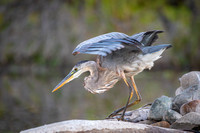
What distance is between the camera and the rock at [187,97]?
375 centimetres

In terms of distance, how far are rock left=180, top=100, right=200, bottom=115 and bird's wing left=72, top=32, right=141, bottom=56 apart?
0.75 metres

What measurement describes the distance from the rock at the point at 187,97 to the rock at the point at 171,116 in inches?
5.0

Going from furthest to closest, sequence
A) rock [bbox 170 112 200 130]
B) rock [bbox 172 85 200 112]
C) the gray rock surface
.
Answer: the gray rock surface < rock [bbox 172 85 200 112] < rock [bbox 170 112 200 130]

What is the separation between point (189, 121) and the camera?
3.35 m

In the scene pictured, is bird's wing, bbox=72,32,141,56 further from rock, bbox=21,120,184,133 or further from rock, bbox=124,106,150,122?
rock, bbox=124,106,150,122

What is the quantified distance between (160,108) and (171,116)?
0.16 m

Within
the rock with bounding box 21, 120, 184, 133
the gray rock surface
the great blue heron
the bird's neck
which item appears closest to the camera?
the rock with bounding box 21, 120, 184, 133

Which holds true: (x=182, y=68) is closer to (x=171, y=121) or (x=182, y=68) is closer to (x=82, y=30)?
(x=82, y=30)

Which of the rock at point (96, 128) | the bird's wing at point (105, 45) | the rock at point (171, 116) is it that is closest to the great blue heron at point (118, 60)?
the bird's wing at point (105, 45)

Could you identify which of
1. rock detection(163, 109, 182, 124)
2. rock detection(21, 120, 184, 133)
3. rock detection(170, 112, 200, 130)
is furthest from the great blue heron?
rock detection(170, 112, 200, 130)

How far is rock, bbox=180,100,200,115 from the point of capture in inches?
141

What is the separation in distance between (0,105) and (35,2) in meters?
10.3

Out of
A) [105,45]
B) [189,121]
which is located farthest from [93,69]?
A: [189,121]

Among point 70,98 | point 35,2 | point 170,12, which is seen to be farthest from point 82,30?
point 70,98
